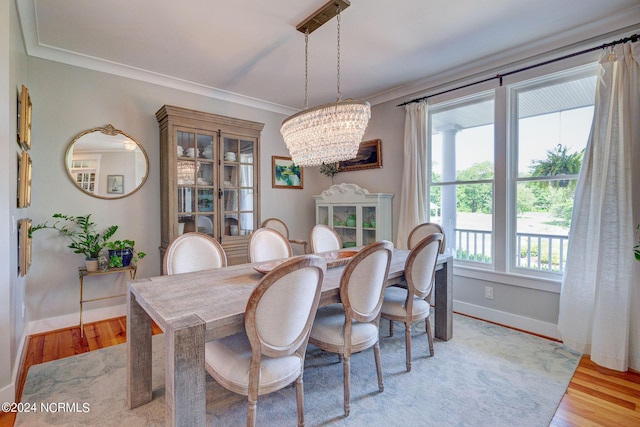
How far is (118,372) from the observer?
2.13 meters

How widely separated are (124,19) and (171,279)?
1.99 metres

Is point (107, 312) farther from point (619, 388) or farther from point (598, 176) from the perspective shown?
point (598, 176)

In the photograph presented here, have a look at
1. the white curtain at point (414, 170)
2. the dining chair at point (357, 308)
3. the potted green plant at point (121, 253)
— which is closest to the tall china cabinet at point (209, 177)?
the potted green plant at point (121, 253)

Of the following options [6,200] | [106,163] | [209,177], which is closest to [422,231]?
[209,177]

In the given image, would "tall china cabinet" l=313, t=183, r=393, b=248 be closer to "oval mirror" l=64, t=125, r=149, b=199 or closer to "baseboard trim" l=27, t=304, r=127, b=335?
"oval mirror" l=64, t=125, r=149, b=199

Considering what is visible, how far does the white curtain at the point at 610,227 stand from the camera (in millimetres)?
2170

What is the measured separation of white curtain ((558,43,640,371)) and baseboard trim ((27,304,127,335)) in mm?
4253

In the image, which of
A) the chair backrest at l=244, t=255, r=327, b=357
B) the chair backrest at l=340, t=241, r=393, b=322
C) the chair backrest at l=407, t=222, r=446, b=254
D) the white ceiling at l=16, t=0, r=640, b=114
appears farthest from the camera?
the chair backrest at l=407, t=222, r=446, b=254

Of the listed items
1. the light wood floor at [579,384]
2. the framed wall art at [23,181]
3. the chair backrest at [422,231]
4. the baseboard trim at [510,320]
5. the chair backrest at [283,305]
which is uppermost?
the framed wall art at [23,181]

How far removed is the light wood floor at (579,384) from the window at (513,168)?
890 millimetres

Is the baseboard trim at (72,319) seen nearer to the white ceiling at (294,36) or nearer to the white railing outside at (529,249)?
the white ceiling at (294,36)

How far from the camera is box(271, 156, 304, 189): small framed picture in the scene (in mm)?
4418

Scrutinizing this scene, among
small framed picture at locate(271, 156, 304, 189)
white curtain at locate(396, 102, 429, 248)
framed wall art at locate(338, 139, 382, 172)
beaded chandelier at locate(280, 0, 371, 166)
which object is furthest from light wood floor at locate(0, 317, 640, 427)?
framed wall art at locate(338, 139, 382, 172)

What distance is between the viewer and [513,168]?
2.94m
